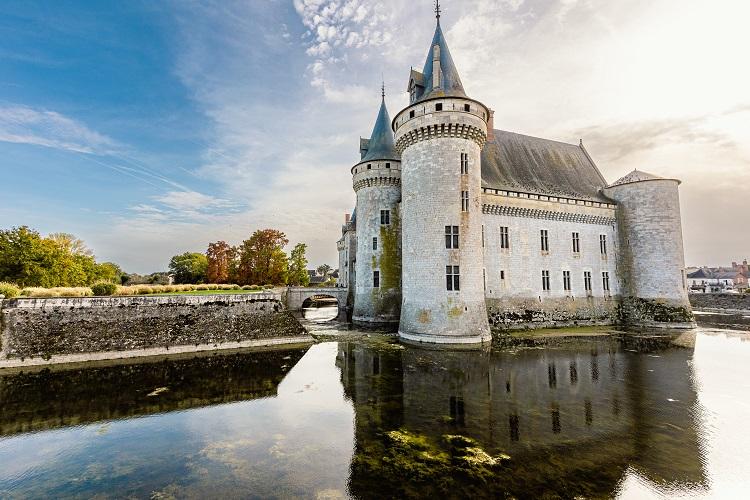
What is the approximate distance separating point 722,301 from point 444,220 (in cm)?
4145

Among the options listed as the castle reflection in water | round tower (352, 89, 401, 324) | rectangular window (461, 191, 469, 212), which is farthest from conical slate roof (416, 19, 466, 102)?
the castle reflection in water

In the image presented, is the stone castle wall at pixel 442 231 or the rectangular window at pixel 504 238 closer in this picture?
the stone castle wall at pixel 442 231

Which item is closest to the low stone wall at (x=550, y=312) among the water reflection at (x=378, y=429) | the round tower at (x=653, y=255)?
the round tower at (x=653, y=255)

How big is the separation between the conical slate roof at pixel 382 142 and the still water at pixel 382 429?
1652 cm

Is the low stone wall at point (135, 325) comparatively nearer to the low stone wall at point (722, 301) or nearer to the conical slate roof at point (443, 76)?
the conical slate roof at point (443, 76)

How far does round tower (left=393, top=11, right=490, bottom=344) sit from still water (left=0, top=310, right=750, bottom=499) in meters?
3.46

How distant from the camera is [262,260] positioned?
124ft

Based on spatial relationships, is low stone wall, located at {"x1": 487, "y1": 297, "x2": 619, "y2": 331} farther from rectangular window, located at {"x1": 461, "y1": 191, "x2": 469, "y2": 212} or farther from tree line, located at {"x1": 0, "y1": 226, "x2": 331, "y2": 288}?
tree line, located at {"x1": 0, "y1": 226, "x2": 331, "y2": 288}

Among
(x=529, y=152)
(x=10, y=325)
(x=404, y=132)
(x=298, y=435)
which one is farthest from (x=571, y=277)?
(x=10, y=325)

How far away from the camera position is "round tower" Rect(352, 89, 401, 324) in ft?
82.0

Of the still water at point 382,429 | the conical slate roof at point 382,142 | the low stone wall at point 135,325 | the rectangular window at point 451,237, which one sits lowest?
the still water at point 382,429

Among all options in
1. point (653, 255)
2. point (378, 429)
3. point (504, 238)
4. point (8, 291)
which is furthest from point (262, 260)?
point (653, 255)

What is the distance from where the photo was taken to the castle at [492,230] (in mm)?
18328

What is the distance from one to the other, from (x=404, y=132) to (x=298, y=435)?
16678 millimetres
